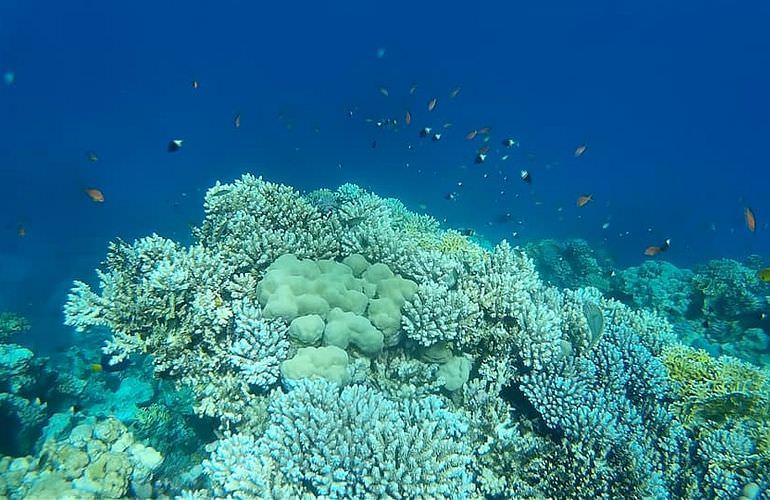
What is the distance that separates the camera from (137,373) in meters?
12.0

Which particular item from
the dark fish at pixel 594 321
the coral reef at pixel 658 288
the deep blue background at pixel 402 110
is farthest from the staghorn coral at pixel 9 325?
the coral reef at pixel 658 288

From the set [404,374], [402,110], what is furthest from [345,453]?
[402,110]

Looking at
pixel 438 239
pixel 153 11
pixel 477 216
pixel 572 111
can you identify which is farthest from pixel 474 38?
pixel 438 239

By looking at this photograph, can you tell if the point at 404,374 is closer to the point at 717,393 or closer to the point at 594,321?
the point at 594,321

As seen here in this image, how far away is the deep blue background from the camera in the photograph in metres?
52.3

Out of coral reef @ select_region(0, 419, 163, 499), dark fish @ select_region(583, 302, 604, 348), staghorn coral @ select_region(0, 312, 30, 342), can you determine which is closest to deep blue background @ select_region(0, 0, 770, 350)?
staghorn coral @ select_region(0, 312, 30, 342)

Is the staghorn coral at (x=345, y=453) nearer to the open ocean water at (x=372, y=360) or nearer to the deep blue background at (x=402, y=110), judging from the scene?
the open ocean water at (x=372, y=360)

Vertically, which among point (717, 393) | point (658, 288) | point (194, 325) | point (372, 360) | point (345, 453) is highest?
point (658, 288)

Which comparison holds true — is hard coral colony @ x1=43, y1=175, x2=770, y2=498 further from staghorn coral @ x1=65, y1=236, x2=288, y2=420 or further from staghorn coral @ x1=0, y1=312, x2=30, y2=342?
staghorn coral @ x1=0, y1=312, x2=30, y2=342

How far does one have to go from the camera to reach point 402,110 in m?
68.4

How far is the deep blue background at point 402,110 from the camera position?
52.3m

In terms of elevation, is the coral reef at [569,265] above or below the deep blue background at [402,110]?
below

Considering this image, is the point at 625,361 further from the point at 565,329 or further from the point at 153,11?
the point at 153,11

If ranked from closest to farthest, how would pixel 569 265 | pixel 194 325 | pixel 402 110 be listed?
pixel 194 325 → pixel 569 265 → pixel 402 110
